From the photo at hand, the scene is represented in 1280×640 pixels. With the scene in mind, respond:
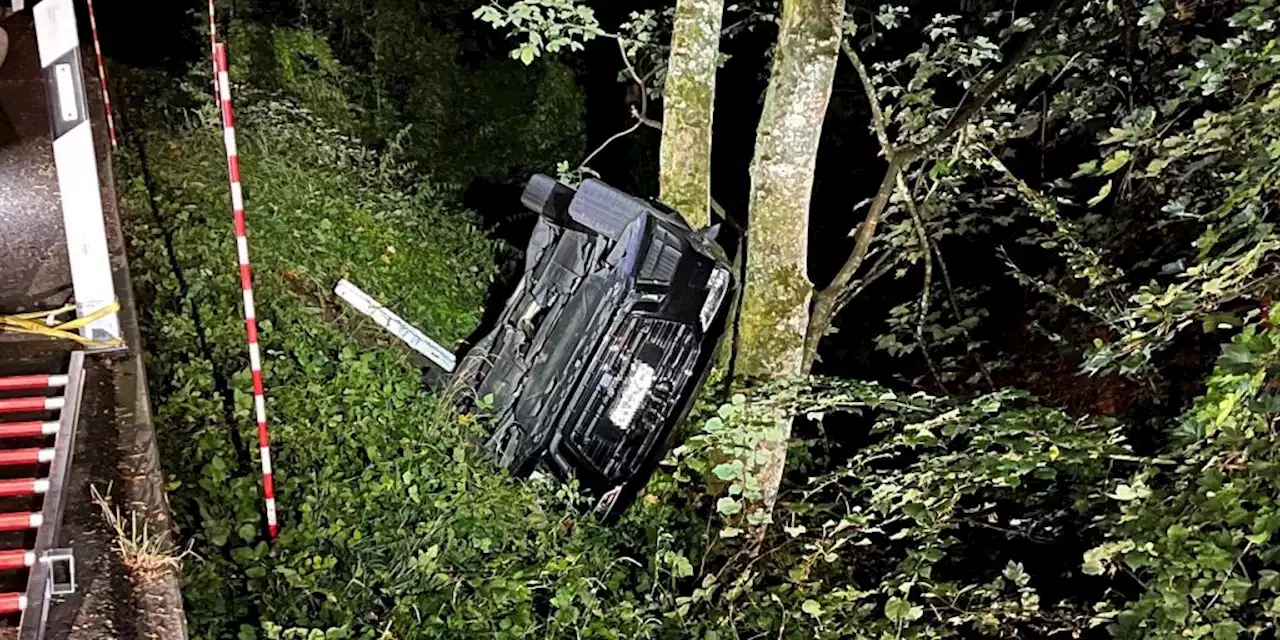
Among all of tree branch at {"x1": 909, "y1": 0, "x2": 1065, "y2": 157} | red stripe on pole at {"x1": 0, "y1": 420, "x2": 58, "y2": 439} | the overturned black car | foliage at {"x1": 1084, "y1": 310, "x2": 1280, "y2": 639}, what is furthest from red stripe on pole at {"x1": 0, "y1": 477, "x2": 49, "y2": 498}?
tree branch at {"x1": 909, "y1": 0, "x2": 1065, "y2": 157}

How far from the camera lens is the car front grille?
16.9ft

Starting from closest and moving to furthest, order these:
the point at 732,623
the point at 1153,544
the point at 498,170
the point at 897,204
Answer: the point at 1153,544 < the point at 732,623 < the point at 897,204 < the point at 498,170

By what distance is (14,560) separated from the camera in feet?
9.34

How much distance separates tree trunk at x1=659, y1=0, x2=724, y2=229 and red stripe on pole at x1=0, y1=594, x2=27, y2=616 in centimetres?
410

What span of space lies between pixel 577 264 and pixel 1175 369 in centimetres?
358

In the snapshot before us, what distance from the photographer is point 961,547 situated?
5.39m

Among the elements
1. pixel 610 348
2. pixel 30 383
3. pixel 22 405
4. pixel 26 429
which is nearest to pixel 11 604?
pixel 26 429

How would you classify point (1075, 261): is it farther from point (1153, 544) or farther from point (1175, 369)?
point (1153, 544)

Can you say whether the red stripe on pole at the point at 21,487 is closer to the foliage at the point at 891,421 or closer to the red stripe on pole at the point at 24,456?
the red stripe on pole at the point at 24,456

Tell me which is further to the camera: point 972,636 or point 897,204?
point 897,204

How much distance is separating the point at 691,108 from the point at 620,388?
1.84 m

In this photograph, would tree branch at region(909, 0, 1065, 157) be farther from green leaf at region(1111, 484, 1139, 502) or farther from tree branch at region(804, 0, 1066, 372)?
green leaf at region(1111, 484, 1139, 502)

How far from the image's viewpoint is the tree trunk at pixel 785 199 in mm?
4730

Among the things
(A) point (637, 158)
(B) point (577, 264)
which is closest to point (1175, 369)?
(B) point (577, 264)
